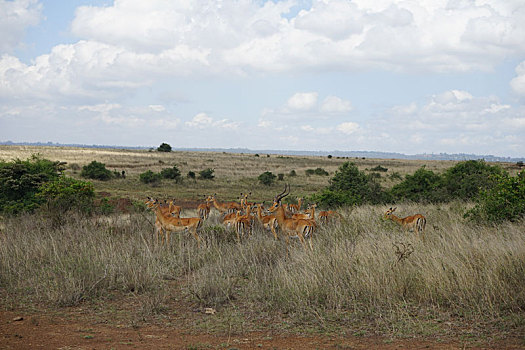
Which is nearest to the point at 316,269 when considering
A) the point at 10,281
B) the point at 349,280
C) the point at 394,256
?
the point at 349,280

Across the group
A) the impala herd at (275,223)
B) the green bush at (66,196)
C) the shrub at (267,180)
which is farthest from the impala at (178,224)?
the shrub at (267,180)

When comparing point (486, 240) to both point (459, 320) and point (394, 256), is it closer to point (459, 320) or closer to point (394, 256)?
point (394, 256)

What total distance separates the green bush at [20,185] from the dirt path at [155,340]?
11.6m

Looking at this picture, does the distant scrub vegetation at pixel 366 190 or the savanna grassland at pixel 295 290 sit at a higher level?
the distant scrub vegetation at pixel 366 190

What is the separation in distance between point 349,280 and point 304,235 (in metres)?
2.96

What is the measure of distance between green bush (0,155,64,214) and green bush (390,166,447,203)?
53.0ft

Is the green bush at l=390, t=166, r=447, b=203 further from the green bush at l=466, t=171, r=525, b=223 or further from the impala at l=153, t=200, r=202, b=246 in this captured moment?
the impala at l=153, t=200, r=202, b=246

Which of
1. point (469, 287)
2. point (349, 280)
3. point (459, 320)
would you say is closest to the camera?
point (459, 320)

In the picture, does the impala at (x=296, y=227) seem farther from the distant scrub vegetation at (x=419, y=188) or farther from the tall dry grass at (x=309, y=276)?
the distant scrub vegetation at (x=419, y=188)

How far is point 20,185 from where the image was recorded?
56.6ft

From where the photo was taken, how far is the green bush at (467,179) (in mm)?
20016

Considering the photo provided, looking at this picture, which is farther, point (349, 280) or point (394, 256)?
point (394, 256)

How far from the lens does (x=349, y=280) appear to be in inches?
299

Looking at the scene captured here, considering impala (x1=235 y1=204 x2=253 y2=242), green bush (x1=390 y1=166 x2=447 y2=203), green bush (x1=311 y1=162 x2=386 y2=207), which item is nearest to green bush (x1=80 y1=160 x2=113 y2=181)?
green bush (x1=311 y1=162 x2=386 y2=207)
